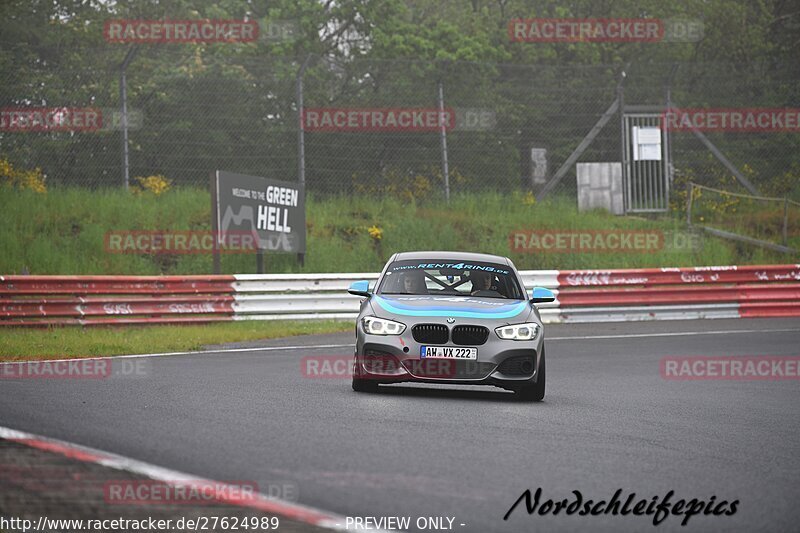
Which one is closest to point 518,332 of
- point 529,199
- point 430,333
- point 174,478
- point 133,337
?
point 430,333

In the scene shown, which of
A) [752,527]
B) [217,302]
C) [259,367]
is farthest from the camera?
[217,302]

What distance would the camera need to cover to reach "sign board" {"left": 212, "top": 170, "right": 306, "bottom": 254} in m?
24.0

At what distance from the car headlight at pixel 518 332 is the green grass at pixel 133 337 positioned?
6.77 m

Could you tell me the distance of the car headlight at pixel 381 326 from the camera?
1166cm

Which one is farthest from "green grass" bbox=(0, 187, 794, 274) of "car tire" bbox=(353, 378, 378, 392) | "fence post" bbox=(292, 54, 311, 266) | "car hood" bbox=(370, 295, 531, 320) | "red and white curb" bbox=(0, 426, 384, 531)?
"red and white curb" bbox=(0, 426, 384, 531)

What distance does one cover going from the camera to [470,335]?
38.3 ft

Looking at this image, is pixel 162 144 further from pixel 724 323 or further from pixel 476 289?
pixel 476 289

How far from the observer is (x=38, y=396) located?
10.9m

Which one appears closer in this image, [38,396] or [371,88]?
[38,396]

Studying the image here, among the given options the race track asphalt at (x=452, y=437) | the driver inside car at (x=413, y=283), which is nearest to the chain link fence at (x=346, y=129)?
the race track asphalt at (x=452, y=437)

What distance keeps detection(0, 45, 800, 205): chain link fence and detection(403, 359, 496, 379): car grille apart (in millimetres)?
15068

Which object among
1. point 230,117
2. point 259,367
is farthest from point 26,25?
point 259,367

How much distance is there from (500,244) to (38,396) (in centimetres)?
2013

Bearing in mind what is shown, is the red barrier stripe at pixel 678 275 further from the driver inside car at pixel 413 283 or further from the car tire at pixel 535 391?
the car tire at pixel 535 391
